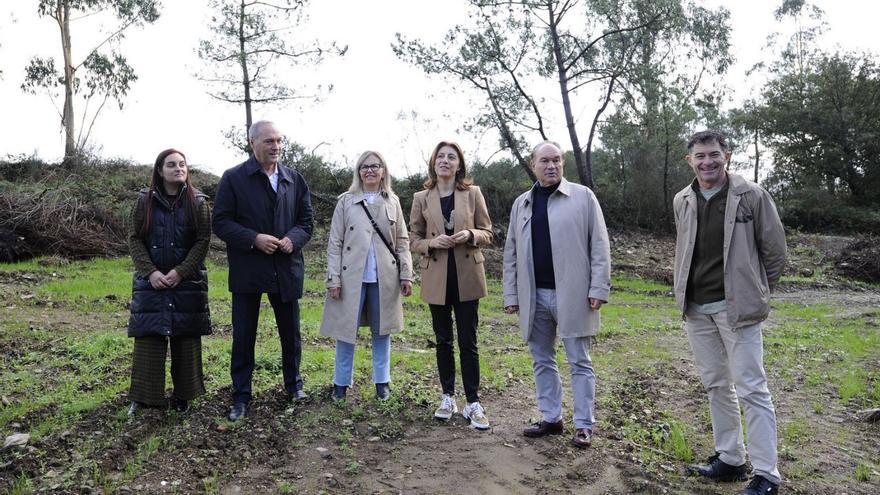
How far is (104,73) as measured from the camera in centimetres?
2430

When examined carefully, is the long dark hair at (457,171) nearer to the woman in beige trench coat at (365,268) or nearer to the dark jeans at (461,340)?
the woman in beige trench coat at (365,268)

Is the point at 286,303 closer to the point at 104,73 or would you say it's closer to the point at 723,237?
the point at 723,237

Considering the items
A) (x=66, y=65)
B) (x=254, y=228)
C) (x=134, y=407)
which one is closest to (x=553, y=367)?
(x=254, y=228)

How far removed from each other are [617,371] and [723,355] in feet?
10.8

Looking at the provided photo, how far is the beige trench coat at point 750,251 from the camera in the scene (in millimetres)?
3746

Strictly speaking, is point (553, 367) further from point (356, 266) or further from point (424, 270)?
point (356, 266)

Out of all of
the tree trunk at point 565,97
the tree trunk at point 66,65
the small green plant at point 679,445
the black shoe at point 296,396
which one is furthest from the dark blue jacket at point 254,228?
the tree trunk at point 66,65

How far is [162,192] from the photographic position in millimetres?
4895

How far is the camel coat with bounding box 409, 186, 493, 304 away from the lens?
4.79 m

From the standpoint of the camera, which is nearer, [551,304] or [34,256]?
[551,304]

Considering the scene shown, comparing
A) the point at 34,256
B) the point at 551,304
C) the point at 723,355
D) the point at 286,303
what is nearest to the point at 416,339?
the point at 286,303

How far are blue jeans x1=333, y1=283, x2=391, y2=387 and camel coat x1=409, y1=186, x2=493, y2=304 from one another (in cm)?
50

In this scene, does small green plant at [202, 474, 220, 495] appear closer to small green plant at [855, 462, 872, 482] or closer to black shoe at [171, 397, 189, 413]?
black shoe at [171, 397, 189, 413]

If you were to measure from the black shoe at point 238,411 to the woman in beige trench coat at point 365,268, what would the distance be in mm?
763
